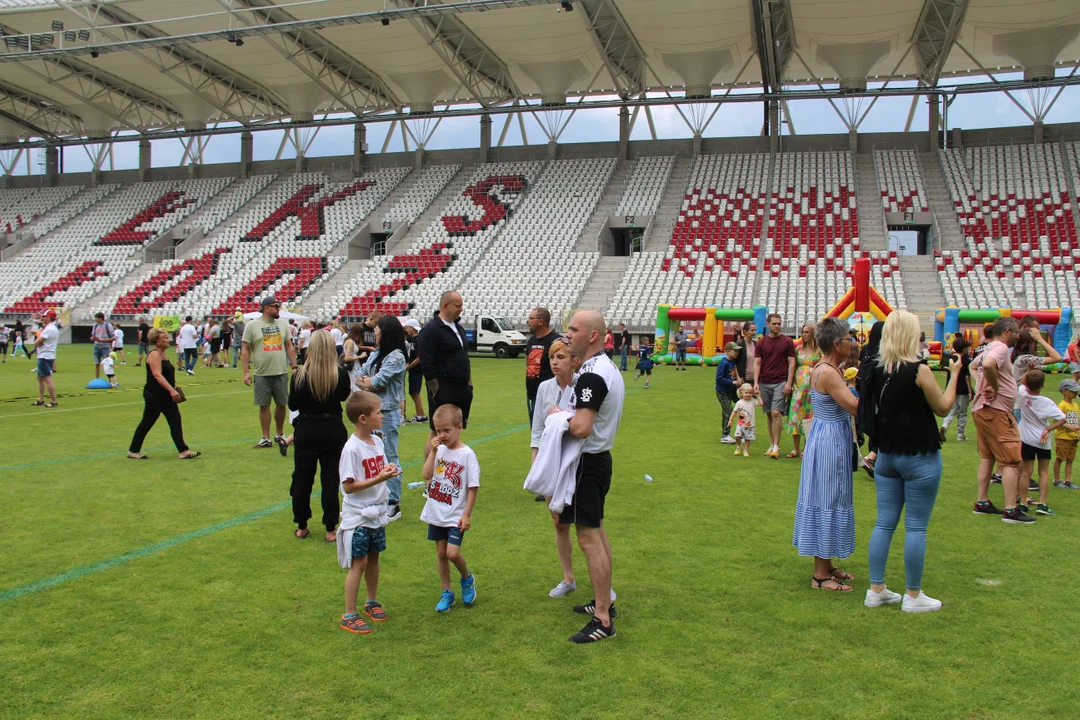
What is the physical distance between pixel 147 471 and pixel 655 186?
31.3m

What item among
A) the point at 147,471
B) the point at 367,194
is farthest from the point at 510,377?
the point at 367,194

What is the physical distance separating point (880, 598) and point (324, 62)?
116 ft

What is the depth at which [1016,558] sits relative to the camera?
5.65 metres

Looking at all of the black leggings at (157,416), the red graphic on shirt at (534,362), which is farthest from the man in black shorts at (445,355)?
the black leggings at (157,416)

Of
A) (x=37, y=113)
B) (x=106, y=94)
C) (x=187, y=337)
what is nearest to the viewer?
(x=187, y=337)

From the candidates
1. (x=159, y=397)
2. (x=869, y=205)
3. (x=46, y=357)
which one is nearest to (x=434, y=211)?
(x=869, y=205)

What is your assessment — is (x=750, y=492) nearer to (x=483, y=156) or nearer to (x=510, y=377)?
(x=510, y=377)

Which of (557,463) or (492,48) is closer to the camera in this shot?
(557,463)

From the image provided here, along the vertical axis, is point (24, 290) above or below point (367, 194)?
below

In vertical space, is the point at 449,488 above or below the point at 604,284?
below

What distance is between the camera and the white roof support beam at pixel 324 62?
1185 inches

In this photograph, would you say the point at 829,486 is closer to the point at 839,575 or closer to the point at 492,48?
the point at 839,575

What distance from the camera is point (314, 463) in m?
6.00

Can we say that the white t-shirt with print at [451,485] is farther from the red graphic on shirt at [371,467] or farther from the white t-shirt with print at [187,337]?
the white t-shirt with print at [187,337]
